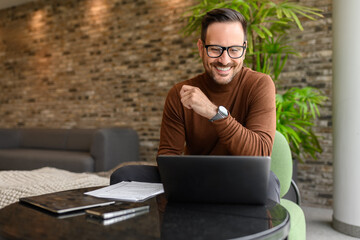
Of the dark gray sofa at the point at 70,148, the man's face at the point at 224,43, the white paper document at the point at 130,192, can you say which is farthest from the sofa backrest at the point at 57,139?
the white paper document at the point at 130,192

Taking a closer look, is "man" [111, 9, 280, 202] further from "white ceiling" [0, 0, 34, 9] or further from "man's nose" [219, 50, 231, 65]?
"white ceiling" [0, 0, 34, 9]

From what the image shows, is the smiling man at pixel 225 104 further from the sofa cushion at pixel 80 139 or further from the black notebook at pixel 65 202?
the sofa cushion at pixel 80 139

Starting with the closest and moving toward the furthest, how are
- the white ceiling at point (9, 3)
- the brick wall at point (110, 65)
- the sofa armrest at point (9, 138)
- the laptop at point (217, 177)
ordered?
the laptop at point (217, 177)
the brick wall at point (110, 65)
the sofa armrest at point (9, 138)
the white ceiling at point (9, 3)

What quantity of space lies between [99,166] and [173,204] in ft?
12.4

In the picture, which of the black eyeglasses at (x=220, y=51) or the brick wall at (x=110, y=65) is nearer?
the black eyeglasses at (x=220, y=51)

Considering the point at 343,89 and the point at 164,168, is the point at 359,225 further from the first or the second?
the point at 164,168

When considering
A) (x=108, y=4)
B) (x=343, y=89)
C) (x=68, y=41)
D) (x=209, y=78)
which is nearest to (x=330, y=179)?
(x=343, y=89)

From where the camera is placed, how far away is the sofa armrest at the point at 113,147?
470 cm

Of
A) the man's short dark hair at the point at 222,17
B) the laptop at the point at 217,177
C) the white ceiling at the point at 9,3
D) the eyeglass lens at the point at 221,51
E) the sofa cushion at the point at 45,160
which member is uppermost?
the white ceiling at the point at 9,3

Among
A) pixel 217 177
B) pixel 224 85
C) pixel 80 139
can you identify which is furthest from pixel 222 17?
pixel 80 139

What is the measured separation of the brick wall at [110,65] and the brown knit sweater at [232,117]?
2.51 metres

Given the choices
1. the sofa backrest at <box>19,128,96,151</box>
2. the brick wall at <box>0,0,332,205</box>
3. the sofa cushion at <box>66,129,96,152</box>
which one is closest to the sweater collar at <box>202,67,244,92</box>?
the brick wall at <box>0,0,332,205</box>

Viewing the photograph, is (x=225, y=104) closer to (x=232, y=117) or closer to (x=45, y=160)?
(x=232, y=117)

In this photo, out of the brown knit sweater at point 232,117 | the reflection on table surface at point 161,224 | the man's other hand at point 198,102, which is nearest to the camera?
the reflection on table surface at point 161,224
